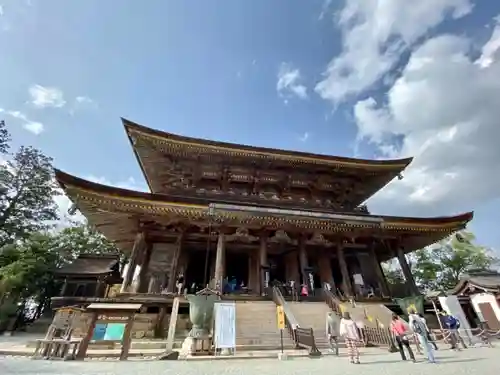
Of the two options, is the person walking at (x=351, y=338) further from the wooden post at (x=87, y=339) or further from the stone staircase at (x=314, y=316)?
the wooden post at (x=87, y=339)

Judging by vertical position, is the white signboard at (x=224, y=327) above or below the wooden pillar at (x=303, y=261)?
below

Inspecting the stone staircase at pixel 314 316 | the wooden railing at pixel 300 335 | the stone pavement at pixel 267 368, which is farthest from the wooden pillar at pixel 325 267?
the stone pavement at pixel 267 368

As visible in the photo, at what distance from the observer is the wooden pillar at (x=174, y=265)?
13200mm

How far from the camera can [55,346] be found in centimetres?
749

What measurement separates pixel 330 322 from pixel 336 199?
40.1 feet

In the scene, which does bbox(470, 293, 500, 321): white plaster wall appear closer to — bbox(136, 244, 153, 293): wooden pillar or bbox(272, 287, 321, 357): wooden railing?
bbox(272, 287, 321, 357): wooden railing

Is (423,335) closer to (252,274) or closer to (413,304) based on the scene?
(413,304)

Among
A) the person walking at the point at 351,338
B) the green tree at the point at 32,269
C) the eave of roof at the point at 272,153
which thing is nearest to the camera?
the person walking at the point at 351,338

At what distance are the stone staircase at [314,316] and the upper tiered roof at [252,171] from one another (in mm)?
7143

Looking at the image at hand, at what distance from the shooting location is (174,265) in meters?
13.9

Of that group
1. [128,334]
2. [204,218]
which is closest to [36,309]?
[204,218]

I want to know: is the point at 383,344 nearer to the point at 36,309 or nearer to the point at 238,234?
the point at 238,234

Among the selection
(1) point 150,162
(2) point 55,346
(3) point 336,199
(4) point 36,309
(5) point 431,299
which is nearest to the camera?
(2) point 55,346

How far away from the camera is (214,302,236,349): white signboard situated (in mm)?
7969
